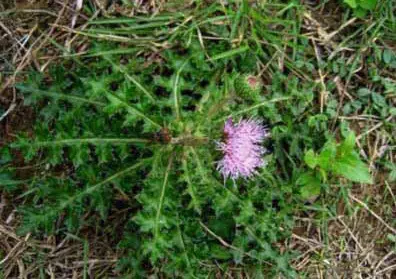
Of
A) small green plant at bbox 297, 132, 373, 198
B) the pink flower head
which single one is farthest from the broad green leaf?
the pink flower head

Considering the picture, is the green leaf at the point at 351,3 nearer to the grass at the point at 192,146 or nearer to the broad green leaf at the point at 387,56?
the grass at the point at 192,146

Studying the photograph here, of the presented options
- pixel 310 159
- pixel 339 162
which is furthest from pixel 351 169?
pixel 310 159

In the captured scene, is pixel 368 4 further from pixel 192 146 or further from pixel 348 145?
pixel 192 146

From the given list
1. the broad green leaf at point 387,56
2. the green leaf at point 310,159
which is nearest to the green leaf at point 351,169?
the green leaf at point 310,159

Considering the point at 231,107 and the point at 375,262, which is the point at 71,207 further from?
the point at 375,262

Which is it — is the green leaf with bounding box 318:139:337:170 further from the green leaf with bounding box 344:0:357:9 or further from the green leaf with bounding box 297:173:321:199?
the green leaf with bounding box 344:0:357:9

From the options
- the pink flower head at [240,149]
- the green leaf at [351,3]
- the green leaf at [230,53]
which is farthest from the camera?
the green leaf at [351,3]

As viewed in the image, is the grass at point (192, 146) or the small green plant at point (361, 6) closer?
the grass at point (192, 146)
